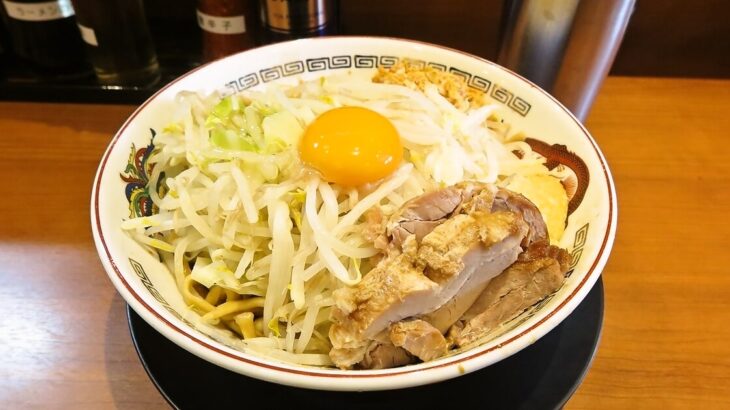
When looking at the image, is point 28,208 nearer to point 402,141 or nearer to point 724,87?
point 402,141

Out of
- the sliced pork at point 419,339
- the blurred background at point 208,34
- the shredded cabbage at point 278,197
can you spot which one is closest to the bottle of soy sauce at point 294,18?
the blurred background at point 208,34

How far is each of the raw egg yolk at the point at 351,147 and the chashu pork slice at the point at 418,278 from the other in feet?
0.94

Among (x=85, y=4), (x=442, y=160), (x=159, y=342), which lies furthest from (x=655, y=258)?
(x=85, y=4)

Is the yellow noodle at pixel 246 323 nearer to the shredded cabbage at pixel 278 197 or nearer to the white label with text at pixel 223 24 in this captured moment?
the shredded cabbage at pixel 278 197

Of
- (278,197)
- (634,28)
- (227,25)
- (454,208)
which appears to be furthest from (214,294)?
(634,28)

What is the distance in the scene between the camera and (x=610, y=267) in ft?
5.82

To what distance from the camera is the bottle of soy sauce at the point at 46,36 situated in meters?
2.18

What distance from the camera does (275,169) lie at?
1445 millimetres

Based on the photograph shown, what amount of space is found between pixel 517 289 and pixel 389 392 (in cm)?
37

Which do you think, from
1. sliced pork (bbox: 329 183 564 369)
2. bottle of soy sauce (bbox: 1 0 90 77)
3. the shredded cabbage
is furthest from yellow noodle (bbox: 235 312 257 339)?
bottle of soy sauce (bbox: 1 0 90 77)

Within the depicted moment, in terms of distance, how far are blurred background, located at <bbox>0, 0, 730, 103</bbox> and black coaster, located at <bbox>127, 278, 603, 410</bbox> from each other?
4.33 ft

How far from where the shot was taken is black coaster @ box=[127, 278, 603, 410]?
48.3 inches

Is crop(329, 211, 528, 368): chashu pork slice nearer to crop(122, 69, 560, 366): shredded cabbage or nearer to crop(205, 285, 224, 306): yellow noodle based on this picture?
crop(122, 69, 560, 366): shredded cabbage

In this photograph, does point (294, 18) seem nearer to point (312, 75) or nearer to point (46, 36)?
point (312, 75)
